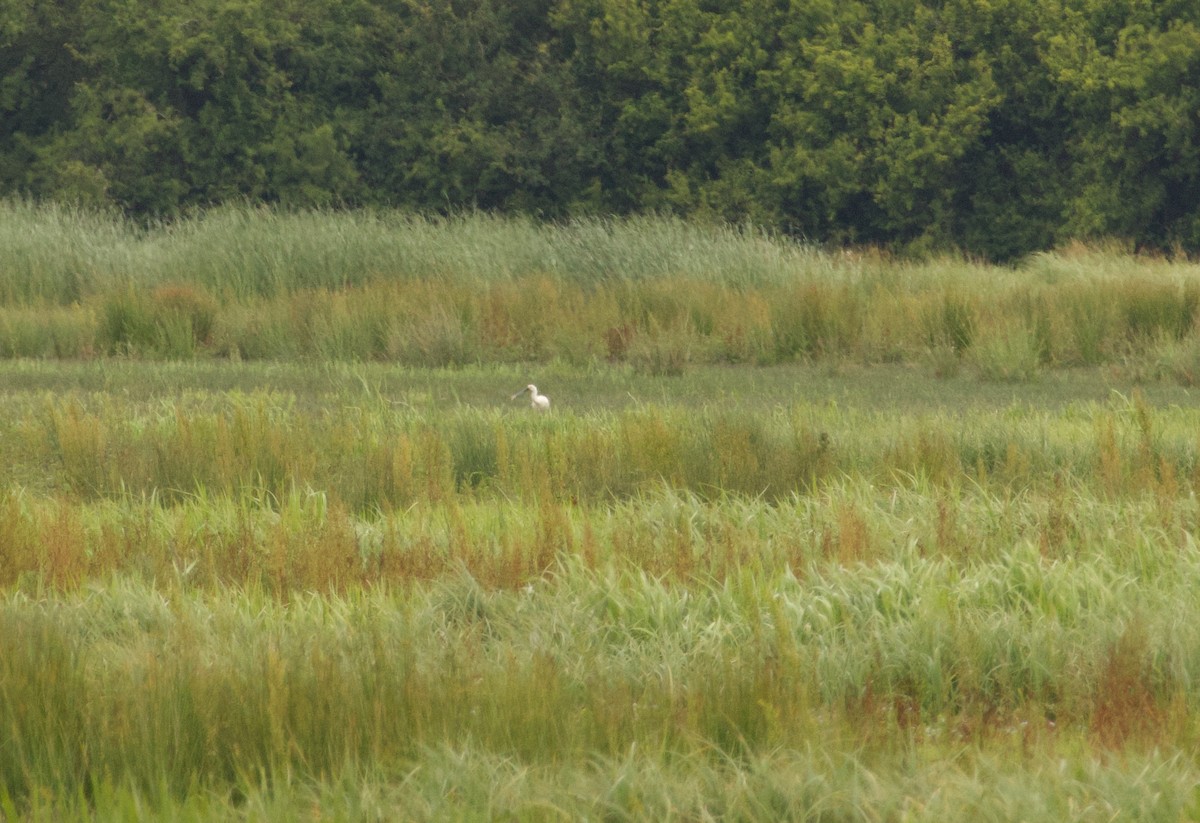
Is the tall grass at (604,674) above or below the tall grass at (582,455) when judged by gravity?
above

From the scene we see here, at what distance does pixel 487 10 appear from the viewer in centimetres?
3684

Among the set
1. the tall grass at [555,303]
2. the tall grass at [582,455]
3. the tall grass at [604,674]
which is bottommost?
the tall grass at [555,303]

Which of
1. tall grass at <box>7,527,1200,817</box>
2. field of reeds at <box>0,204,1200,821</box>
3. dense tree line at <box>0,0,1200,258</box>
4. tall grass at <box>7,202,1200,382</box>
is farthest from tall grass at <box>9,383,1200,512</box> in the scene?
dense tree line at <box>0,0,1200,258</box>

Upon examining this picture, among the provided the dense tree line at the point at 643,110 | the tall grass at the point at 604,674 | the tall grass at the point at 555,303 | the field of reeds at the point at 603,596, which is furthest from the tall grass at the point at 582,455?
the dense tree line at the point at 643,110

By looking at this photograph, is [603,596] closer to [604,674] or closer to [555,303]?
[604,674]

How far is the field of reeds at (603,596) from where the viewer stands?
4.45 meters

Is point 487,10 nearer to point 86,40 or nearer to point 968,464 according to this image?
→ point 86,40

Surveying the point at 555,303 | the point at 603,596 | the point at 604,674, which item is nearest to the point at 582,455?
the point at 603,596

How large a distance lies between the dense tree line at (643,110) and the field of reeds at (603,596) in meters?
18.7

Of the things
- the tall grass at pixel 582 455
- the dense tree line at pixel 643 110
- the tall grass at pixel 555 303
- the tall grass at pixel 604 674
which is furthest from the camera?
the dense tree line at pixel 643 110

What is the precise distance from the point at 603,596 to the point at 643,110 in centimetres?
3059

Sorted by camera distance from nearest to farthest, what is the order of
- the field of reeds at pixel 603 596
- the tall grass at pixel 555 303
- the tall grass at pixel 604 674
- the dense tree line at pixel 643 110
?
the field of reeds at pixel 603 596 < the tall grass at pixel 604 674 < the tall grass at pixel 555 303 < the dense tree line at pixel 643 110

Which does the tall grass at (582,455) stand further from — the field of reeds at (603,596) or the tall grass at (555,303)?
the tall grass at (555,303)

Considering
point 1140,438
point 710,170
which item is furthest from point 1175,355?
point 710,170
